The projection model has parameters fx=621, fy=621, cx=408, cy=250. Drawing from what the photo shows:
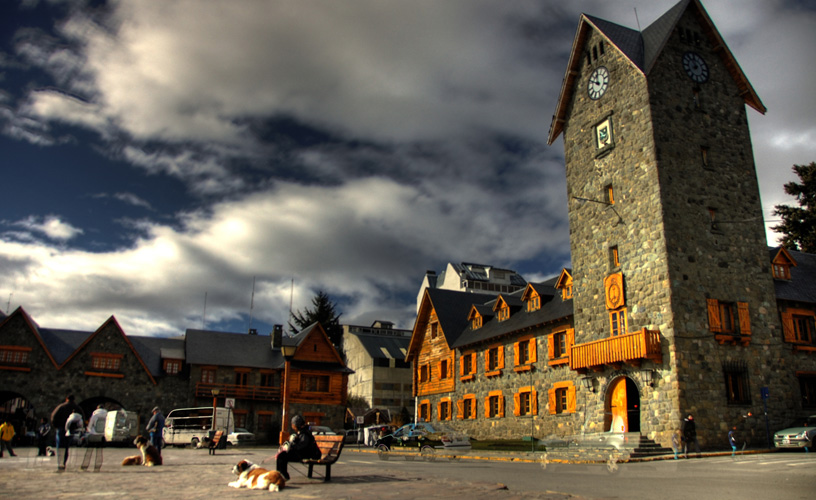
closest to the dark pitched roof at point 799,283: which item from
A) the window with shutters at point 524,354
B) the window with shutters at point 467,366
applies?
the window with shutters at point 524,354

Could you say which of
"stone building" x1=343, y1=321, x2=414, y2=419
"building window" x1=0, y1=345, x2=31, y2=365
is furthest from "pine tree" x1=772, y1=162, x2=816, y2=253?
"building window" x1=0, y1=345, x2=31, y2=365

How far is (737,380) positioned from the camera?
995 inches

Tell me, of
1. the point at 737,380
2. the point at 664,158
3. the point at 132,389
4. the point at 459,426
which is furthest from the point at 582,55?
the point at 132,389

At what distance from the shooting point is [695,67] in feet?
96.0

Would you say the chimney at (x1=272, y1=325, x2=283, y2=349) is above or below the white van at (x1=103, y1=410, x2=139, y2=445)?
above

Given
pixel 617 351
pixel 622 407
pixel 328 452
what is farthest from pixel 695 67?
pixel 328 452

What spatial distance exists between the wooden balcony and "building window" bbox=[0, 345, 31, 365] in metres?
37.4

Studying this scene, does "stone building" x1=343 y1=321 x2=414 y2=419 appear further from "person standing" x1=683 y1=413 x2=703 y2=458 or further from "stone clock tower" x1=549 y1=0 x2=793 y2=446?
"person standing" x1=683 y1=413 x2=703 y2=458

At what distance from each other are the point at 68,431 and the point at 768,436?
24.5 m

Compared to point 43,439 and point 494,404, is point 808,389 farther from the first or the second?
point 43,439

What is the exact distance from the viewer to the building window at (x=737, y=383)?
81.5 feet

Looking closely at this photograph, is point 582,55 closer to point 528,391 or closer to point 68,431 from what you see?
point 528,391

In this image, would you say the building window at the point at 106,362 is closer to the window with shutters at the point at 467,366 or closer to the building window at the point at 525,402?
the window with shutters at the point at 467,366

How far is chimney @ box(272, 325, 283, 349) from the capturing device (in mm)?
52578
